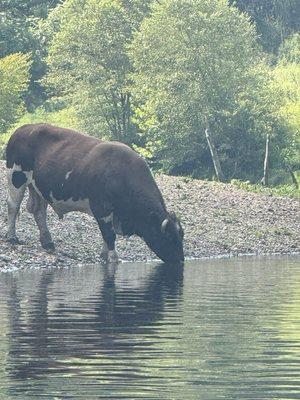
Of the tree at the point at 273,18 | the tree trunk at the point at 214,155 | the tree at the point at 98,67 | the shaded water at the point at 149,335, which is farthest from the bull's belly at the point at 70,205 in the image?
the tree at the point at 273,18

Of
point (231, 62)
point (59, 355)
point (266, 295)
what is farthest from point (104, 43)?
point (59, 355)

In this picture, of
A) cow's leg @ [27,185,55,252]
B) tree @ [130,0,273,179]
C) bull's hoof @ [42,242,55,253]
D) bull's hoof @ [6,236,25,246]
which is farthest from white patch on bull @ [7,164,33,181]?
tree @ [130,0,273,179]

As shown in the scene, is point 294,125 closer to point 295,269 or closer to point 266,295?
point 295,269

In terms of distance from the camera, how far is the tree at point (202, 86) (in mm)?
83125

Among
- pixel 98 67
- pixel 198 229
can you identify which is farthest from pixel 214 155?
pixel 198 229

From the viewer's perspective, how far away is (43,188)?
130 feet

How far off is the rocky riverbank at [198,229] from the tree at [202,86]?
20679 mm

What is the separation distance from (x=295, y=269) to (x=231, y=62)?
1755 inches

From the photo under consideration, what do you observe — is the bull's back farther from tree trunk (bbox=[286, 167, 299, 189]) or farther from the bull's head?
tree trunk (bbox=[286, 167, 299, 189])

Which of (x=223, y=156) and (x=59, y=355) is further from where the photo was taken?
(x=223, y=156)

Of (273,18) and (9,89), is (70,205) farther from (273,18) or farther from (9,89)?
(273,18)

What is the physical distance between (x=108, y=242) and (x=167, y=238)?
1.85 metres

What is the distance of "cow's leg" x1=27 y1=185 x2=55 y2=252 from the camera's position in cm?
4072

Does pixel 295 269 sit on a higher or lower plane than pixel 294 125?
lower
